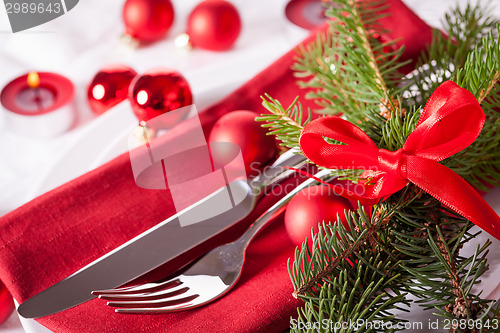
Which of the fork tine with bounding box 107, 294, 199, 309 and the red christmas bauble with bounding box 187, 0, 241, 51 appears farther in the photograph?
the red christmas bauble with bounding box 187, 0, 241, 51

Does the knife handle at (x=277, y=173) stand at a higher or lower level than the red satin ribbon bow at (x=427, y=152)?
lower

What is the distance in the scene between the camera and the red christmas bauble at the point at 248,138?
0.47 metres

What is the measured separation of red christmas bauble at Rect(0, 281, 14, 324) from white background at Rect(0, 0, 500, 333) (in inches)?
5.6

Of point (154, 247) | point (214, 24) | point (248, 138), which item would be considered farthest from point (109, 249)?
point (214, 24)

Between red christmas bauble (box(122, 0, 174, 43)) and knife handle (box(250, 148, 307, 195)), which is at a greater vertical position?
red christmas bauble (box(122, 0, 174, 43))

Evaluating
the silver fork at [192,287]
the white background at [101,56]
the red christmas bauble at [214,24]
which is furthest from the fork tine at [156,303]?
the red christmas bauble at [214,24]

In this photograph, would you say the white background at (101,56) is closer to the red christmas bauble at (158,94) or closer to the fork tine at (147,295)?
the red christmas bauble at (158,94)

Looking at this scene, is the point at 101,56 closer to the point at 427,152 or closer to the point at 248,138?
the point at 248,138

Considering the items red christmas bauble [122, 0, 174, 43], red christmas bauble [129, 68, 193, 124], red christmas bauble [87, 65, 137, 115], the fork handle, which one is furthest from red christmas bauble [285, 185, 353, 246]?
red christmas bauble [122, 0, 174, 43]

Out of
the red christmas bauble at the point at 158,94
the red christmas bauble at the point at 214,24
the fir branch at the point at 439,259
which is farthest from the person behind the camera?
the red christmas bauble at the point at 214,24

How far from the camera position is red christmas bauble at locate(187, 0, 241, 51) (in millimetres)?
686

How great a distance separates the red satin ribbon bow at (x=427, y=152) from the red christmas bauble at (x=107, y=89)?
33 centimetres

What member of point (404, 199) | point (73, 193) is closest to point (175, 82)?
point (73, 193)

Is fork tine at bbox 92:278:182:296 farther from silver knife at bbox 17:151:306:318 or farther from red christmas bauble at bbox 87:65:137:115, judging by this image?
red christmas bauble at bbox 87:65:137:115
